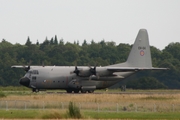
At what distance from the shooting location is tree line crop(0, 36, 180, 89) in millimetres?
90938

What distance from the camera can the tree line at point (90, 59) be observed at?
9094 centimetres

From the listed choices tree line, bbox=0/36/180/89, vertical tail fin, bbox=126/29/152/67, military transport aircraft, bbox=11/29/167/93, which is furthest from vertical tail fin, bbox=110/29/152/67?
tree line, bbox=0/36/180/89

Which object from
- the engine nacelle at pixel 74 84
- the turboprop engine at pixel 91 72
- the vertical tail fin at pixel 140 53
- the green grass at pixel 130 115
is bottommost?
the green grass at pixel 130 115

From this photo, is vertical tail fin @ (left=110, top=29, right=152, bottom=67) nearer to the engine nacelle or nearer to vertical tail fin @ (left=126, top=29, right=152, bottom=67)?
vertical tail fin @ (left=126, top=29, right=152, bottom=67)

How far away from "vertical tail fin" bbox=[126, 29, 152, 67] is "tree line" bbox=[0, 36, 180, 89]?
4.92 meters

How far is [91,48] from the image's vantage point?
131125mm

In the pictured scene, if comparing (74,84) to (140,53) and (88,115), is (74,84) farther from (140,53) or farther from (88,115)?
(88,115)

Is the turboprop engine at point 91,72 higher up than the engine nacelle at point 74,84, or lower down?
higher up

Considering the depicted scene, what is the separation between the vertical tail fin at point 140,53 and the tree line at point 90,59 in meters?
4.93

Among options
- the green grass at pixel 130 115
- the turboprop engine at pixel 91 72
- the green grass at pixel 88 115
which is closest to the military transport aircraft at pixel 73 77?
the turboprop engine at pixel 91 72

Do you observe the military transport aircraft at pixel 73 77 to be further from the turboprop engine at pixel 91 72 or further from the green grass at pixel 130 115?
the green grass at pixel 130 115

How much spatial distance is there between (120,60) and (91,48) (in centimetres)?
1776

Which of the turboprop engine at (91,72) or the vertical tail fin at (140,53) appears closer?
the turboprop engine at (91,72)

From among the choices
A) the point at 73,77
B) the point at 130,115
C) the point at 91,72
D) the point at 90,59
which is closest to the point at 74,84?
the point at 73,77
